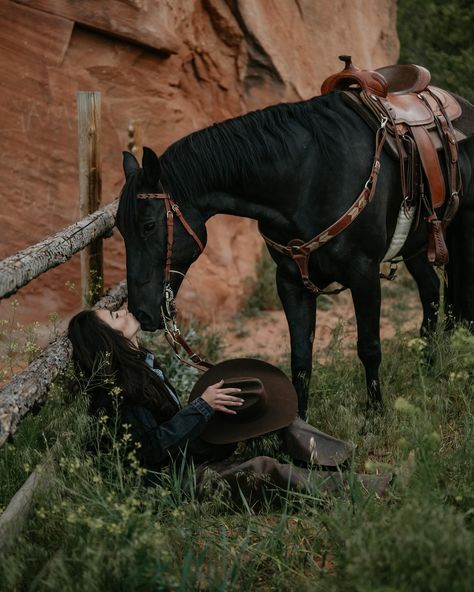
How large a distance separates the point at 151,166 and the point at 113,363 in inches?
35.6

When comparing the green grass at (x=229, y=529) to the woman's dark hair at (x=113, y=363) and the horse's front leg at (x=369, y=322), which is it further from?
the horse's front leg at (x=369, y=322)

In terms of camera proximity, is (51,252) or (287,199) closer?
(51,252)

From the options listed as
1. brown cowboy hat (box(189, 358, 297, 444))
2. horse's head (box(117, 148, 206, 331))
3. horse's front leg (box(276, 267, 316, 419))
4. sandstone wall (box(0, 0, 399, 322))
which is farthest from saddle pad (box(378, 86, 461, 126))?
sandstone wall (box(0, 0, 399, 322))

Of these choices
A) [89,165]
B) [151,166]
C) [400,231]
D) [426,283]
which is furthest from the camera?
[426,283]

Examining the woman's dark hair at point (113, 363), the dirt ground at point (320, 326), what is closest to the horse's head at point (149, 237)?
the woman's dark hair at point (113, 363)

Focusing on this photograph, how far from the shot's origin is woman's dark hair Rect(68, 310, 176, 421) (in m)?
3.38

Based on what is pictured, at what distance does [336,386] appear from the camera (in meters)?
4.69

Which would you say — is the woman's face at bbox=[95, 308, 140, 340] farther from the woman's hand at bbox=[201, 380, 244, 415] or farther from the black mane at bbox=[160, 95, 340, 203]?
the black mane at bbox=[160, 95, 340, 203]

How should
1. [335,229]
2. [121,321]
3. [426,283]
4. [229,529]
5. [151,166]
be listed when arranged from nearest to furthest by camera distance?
[229,529] < [121,321] < [151,166] < [335,229] < [426,283]

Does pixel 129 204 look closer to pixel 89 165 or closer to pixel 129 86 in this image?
pixel 89 165

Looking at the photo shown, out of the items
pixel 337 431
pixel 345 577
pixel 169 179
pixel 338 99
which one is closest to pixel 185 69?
pixel 338 99

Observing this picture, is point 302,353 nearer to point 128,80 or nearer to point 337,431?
point 337,431

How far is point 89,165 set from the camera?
5074 millimetres

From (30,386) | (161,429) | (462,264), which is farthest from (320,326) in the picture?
(30,386)
